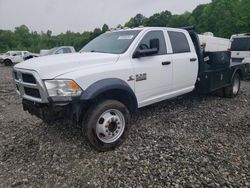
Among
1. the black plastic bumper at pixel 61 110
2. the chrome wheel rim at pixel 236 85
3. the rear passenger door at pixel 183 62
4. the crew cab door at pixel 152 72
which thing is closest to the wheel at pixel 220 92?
the chrome wheel rim at pixel 236 85

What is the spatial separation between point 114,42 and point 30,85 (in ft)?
5.88

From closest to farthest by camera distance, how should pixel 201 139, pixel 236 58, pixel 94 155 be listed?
pixel 94 155 → pixel 201 139 → pixel 236 58

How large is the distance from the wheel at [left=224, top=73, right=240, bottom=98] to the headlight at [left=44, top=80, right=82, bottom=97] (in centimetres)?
502

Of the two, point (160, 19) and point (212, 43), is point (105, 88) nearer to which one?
point (212, 43)

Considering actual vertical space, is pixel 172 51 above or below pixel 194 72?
above

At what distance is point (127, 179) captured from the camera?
2877mm

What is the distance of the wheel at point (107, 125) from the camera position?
3330 millimetres

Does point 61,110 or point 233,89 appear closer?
point 61,110

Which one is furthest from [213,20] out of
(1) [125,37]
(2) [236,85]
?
(1) [125,37]

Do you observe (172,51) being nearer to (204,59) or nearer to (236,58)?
(204,59)

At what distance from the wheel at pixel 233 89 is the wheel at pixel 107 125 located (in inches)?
161

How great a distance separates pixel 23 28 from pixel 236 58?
356ft

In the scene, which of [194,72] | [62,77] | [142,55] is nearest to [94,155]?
[62,77]

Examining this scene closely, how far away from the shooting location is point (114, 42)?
4375 mm
